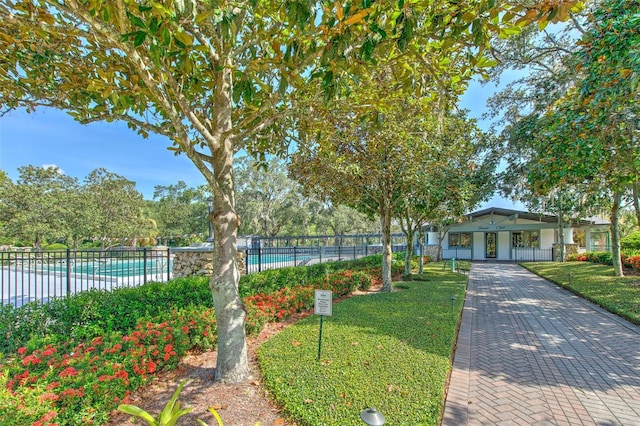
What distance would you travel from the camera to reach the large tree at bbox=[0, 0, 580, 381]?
2.67 metres

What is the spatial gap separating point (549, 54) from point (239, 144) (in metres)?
12.8

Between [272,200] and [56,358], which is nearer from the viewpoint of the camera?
[56,358]

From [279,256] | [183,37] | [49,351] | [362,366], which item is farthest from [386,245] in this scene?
[183,37]

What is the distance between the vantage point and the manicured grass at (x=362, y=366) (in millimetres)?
3188

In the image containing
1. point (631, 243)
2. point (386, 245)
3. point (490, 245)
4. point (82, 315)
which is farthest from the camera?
point (490, 245)

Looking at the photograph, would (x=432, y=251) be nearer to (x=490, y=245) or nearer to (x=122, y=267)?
(x=490, y=245)

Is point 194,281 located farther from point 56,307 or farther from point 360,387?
point 360,387

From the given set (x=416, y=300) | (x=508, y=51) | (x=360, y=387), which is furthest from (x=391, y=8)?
(x=508, y=51)

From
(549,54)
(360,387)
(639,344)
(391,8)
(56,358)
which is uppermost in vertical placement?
(549,54)

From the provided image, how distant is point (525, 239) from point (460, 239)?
4610 millimetres

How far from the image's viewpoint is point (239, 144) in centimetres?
464

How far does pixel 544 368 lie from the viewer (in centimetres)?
464

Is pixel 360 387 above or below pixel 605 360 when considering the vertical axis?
above

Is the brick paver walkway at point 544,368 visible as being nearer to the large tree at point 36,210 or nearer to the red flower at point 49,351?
the red flower at point 49,351
